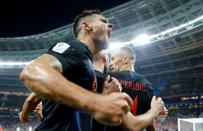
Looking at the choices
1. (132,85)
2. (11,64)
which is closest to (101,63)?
(132,85)

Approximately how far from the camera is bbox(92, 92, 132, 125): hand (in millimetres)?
1222

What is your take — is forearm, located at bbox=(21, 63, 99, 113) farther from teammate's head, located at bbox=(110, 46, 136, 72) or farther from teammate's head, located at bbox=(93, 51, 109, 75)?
teammate's head, located at bbox=(110, 46, 136, 72)

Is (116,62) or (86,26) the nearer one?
(86,26)

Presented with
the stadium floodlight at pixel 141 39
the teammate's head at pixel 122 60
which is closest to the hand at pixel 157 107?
the teammate's head at pixel 122 60

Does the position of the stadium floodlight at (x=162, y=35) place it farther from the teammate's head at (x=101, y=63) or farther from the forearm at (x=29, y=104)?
the forearm at (x=29, y=104)

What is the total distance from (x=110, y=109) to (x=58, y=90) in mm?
234

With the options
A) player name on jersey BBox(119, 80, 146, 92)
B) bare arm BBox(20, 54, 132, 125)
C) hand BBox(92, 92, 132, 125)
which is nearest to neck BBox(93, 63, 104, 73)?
player name on jersey BBox(119, 80, 146, 92)

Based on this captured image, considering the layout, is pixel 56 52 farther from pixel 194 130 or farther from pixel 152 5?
pixel 152 5

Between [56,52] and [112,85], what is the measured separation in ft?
1.17

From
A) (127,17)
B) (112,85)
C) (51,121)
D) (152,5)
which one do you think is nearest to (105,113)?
(112,85)

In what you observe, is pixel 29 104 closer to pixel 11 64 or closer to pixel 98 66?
pixel 98 66

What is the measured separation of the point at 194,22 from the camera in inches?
846

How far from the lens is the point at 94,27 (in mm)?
2340

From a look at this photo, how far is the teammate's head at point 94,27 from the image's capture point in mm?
2326
